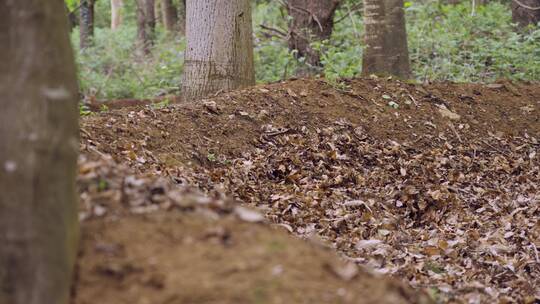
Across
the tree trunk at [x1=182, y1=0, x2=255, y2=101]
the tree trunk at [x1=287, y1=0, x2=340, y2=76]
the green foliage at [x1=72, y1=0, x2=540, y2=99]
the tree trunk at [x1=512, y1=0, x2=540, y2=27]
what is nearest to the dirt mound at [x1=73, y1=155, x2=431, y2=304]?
the tree trunk at [x1=182, y1=0, x2=255, y2=101]

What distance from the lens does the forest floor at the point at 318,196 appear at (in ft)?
9.02

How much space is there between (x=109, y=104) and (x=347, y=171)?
621cm

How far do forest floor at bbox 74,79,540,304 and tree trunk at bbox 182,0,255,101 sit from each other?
406 mm

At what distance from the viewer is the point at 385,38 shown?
9.52 m

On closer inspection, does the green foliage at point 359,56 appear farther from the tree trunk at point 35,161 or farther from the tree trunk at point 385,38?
the tree trunk at point 35,161

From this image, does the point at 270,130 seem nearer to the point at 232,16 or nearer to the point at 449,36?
the point at 232,16

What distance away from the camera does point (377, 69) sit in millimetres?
9672

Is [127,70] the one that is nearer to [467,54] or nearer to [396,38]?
[467,54]

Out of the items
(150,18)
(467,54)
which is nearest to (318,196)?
(467,54)

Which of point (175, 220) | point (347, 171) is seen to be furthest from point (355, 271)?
point (347, 171)

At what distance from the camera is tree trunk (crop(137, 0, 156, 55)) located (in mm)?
18692

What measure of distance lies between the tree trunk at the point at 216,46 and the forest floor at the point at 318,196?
0.41 m

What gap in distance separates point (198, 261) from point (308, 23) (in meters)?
9.32

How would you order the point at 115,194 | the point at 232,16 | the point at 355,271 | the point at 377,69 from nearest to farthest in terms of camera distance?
the point at 355,271, the point at 115,194, the point at 232,16, the point at 377,69
